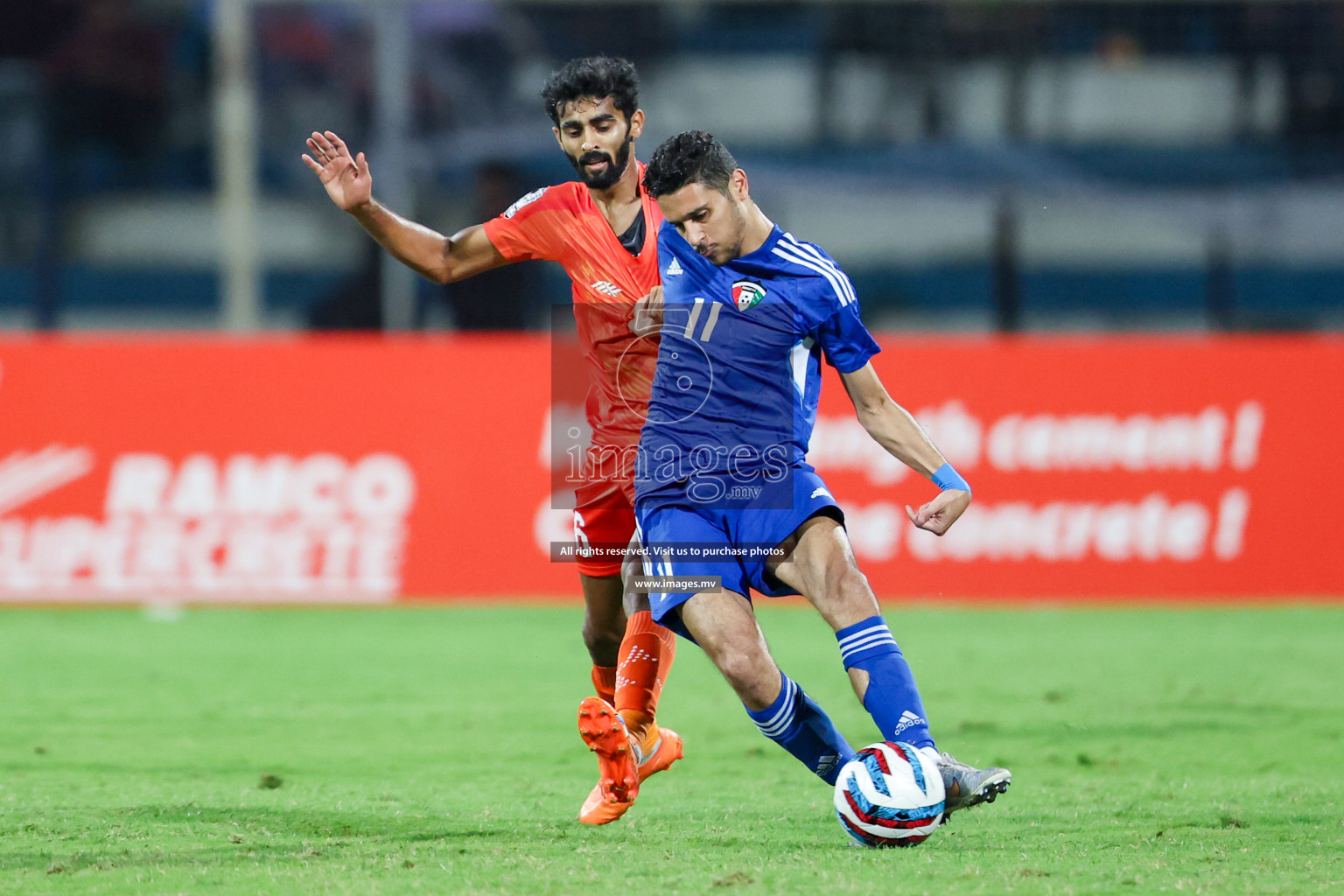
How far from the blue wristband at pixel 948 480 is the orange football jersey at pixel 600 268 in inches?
42.1

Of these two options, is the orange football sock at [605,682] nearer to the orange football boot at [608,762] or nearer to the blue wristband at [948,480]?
the orange football boot at [608,762]

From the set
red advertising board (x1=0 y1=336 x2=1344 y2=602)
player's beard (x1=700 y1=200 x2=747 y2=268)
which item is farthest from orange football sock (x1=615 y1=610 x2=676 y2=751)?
red advertising board (x1=0 y1=336 x2=1344 y2=602)

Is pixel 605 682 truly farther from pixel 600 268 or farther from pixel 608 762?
pixel 600 268

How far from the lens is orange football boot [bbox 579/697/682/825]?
4926 mm

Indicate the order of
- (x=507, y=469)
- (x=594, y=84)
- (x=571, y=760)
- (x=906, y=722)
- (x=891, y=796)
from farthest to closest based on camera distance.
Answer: (x=507, y=469) < (x=571, y=760) < (x=594, y=84) < (x=906, y=722) < (x=891, y=796)

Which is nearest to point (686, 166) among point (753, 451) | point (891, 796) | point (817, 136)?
point (753, 451)

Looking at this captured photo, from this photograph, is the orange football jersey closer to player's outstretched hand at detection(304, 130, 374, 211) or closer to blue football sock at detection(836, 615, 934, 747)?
player's outstretched hand at detection(304, 130, 374, 211)

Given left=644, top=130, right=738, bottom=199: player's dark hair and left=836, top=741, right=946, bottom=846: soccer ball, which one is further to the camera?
left=644, top=130, right=738, bottom=199: player's dark hair

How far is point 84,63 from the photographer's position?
18203 mm

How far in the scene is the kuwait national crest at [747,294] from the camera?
16.3 feet

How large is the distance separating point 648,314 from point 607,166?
1.61 feet

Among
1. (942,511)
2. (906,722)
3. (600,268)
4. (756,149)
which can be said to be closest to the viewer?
(906,722)

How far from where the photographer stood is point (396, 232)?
5.36m

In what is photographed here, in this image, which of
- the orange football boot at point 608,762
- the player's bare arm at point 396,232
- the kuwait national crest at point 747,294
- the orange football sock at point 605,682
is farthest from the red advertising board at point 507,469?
the kuwait national crest at point 747,294
